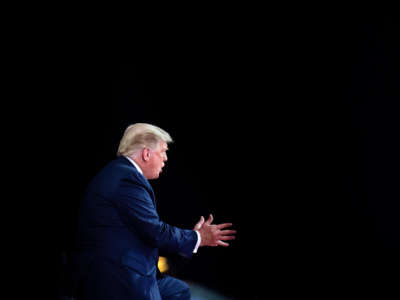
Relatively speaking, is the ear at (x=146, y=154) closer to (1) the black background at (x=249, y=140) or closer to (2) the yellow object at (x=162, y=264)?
(1) the black background at (x=249, y=140)

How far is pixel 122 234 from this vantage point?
160 centimetres

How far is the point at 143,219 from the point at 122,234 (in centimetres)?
12

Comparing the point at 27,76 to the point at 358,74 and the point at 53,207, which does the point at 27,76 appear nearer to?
the point at 53,207

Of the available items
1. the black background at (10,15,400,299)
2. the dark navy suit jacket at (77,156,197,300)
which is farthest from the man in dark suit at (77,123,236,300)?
the black background at (10,15,400,299)

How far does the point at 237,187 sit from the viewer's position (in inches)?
111

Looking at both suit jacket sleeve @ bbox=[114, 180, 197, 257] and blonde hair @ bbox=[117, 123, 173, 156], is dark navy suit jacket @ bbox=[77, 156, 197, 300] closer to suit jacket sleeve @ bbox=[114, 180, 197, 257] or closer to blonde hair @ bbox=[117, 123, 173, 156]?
suit jacket sleeve @ bbox=[114, 180, 197, 257]

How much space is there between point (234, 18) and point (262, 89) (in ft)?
2.13

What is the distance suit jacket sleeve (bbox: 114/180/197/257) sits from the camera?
62.7 inches

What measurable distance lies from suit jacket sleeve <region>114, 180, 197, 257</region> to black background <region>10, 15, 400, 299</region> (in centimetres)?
105

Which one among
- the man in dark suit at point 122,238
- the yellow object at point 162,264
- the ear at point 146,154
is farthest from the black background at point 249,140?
the ear at point 146,154

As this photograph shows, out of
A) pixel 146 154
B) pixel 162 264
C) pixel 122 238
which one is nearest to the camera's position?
pixel 122 238

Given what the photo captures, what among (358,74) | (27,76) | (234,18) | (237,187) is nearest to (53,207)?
(27,76)

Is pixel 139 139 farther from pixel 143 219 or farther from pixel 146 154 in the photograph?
pixel 143 219

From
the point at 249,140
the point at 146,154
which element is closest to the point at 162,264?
the point at 249,140
